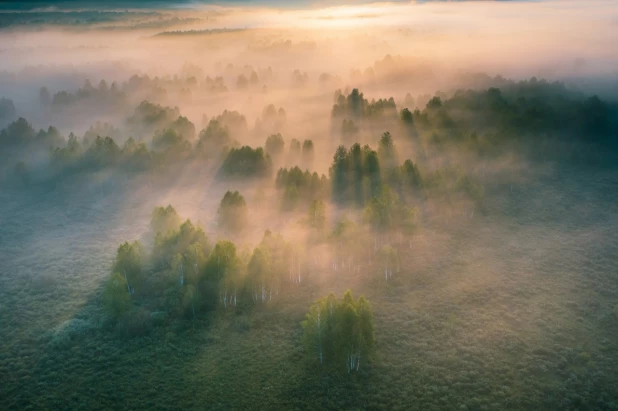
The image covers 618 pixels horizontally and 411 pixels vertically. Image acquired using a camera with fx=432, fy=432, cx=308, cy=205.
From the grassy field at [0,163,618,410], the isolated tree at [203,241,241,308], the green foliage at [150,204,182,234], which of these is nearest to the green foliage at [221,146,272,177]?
the grassy field at [0,163,618,410]

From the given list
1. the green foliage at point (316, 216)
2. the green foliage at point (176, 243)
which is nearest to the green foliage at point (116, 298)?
the green foliage at point (176, 243)

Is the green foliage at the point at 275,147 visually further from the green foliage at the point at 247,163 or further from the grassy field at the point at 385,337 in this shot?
the grassy field at the point at 385,337

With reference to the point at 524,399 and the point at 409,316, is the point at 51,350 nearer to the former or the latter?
the point at 409,316

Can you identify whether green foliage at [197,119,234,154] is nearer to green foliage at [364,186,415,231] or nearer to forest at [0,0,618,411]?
forest at [0,0,618,411]

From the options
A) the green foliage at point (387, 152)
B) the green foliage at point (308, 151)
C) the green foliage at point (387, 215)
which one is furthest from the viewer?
the green foliage at point (308, 151)

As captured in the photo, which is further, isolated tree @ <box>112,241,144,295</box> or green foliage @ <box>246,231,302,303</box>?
isolated tree @ <box>112,241,144,295</box>

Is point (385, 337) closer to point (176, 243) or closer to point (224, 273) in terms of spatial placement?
point (224, 273)
